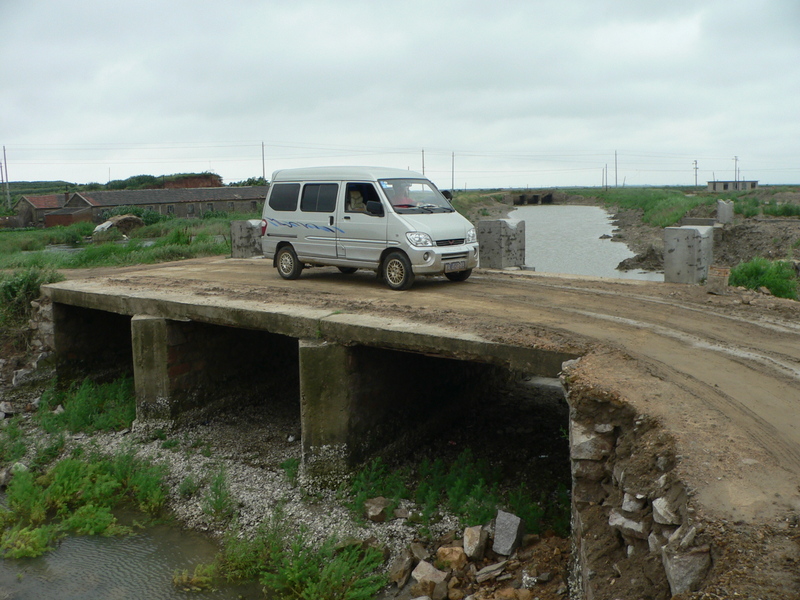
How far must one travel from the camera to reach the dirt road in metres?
4.82

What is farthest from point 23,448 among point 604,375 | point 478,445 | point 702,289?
point 702,289

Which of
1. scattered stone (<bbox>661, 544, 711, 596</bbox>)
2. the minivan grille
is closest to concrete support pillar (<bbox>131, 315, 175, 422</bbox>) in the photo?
the minivan grille

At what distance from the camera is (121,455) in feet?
33.4

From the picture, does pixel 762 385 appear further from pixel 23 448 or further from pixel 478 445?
pixel 23 448

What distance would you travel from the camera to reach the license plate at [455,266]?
37.7 feet

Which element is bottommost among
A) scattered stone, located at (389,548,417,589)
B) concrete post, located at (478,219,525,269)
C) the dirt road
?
scattered stone, located at (389,548,417,589)

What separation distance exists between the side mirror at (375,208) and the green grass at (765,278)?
6856 mm

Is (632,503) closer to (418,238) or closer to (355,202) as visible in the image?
(418,238)

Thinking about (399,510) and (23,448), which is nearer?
(399,510)

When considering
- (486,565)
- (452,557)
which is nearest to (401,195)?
(452,557)

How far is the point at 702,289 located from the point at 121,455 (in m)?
9.49

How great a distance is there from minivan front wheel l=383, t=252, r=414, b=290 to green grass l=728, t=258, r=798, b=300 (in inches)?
251

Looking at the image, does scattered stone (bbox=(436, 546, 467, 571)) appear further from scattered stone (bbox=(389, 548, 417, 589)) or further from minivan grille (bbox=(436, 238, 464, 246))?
minivan grille (bbox=(436, 238, 464, 246))

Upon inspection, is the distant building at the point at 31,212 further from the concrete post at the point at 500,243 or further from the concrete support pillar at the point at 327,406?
the concrete support pillar at the point at 327,406
